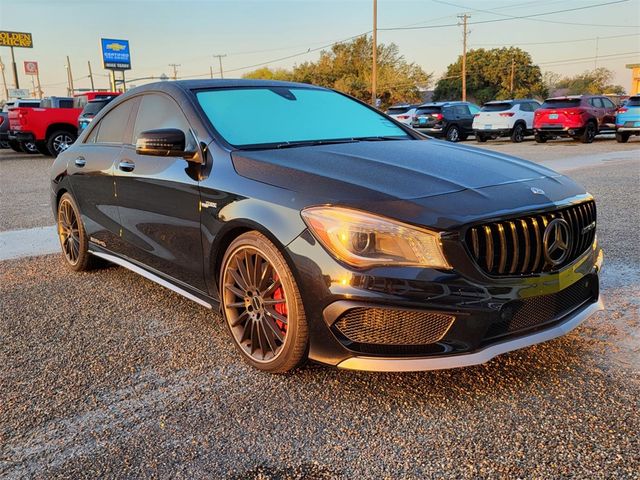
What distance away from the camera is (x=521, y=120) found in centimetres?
2153

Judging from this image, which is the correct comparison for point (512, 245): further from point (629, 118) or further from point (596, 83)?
point (596, 83)

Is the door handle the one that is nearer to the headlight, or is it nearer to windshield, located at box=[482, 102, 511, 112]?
the headlight

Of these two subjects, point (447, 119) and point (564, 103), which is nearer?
point (564, 103)

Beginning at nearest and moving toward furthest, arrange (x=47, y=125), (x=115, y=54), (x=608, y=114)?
(x=47, y=125)
(x=608, y=114)
(x=115, y=54)

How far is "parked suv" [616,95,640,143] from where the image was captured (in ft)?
61.1

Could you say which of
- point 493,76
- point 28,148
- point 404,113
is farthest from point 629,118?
point 493,76

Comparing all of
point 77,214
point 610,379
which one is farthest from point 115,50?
point 610,379

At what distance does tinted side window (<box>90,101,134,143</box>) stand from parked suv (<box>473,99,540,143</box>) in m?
18.6

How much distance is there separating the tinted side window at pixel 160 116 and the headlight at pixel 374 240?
1.27m

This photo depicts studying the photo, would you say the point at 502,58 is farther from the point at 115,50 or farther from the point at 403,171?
the point at 403,171

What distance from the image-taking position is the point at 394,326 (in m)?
2.49

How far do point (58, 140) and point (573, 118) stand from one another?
54.4 feet

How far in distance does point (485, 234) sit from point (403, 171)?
61 cm

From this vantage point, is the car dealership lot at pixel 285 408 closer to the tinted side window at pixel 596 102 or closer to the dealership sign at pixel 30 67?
the tinted side window at pixel 596 102
